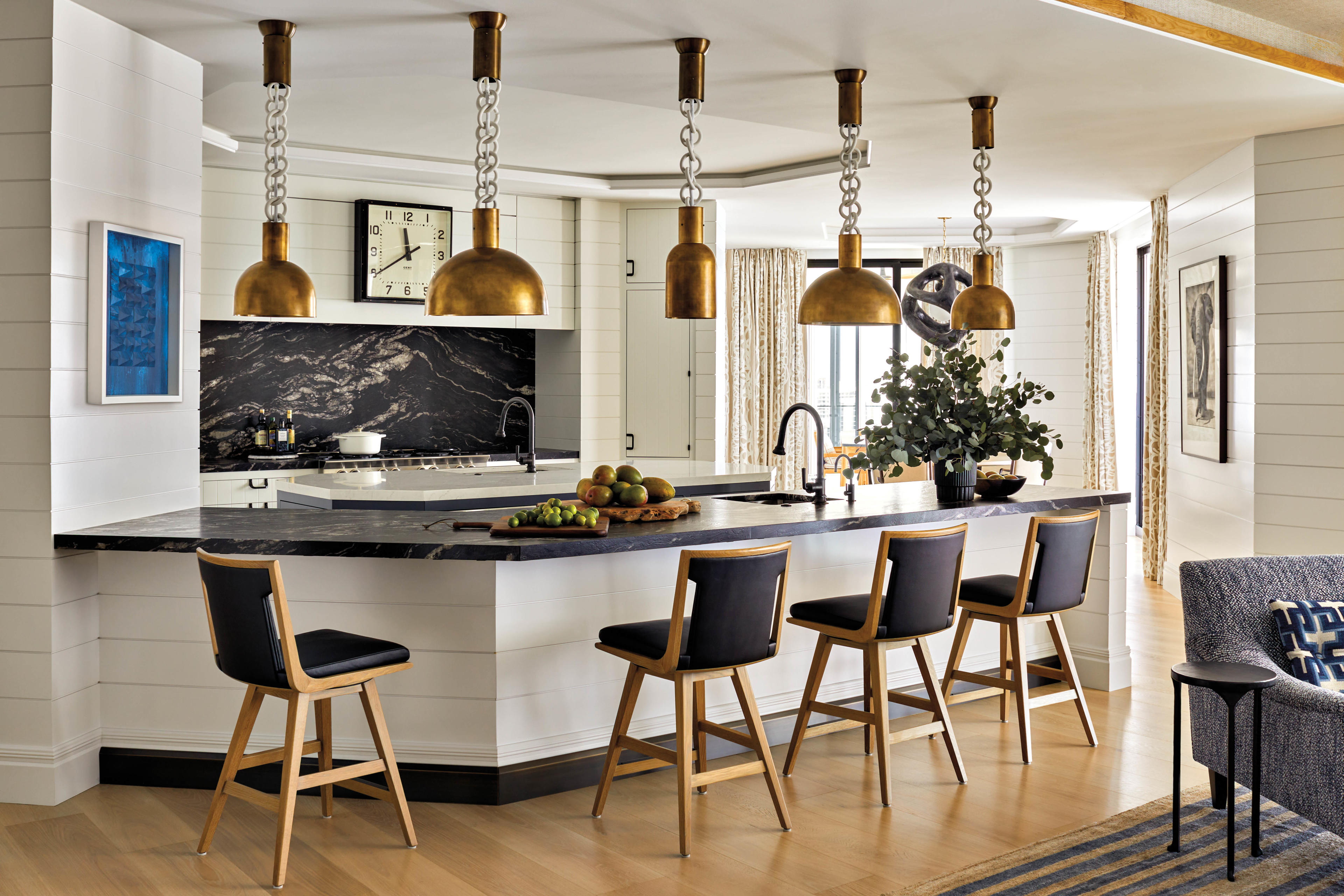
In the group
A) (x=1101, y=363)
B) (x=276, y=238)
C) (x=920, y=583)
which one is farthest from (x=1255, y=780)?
(x=1101, y=363)

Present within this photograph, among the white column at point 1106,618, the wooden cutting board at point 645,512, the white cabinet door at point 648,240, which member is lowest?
the white column at point 1106,618

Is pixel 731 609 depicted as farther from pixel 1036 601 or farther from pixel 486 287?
pixel 1036 601

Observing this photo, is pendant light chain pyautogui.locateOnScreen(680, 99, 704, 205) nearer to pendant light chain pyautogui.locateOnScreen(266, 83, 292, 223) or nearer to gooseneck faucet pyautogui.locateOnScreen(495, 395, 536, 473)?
pendant light chain pyautogui.locateOnScreen(266, 83, 292, 223)

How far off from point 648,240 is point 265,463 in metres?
2.75

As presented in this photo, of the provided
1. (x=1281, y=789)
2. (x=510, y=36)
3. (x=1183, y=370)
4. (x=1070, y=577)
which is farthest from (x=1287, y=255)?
(x=510, y=36)

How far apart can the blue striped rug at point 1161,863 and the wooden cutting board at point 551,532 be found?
132 centimetres

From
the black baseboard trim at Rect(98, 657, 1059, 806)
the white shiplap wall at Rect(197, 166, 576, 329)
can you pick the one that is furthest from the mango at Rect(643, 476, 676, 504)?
the white shiplap wall at Rect(197, 166, 576, 329)

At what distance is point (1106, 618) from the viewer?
4926 mm

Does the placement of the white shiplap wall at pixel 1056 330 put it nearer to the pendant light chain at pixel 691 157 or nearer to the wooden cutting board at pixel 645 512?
the wooden cutting board at pixel 645 512

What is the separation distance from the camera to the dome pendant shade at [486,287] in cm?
324

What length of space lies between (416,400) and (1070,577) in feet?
14.8

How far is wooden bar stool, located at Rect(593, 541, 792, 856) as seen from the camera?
3.09 meters

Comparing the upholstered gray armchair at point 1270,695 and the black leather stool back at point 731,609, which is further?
the black leather stool back at point 731,609

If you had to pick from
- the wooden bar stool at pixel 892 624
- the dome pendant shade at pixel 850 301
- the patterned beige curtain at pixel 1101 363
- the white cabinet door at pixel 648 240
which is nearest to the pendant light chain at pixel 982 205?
the dome pendant shade at pixel 850 301
